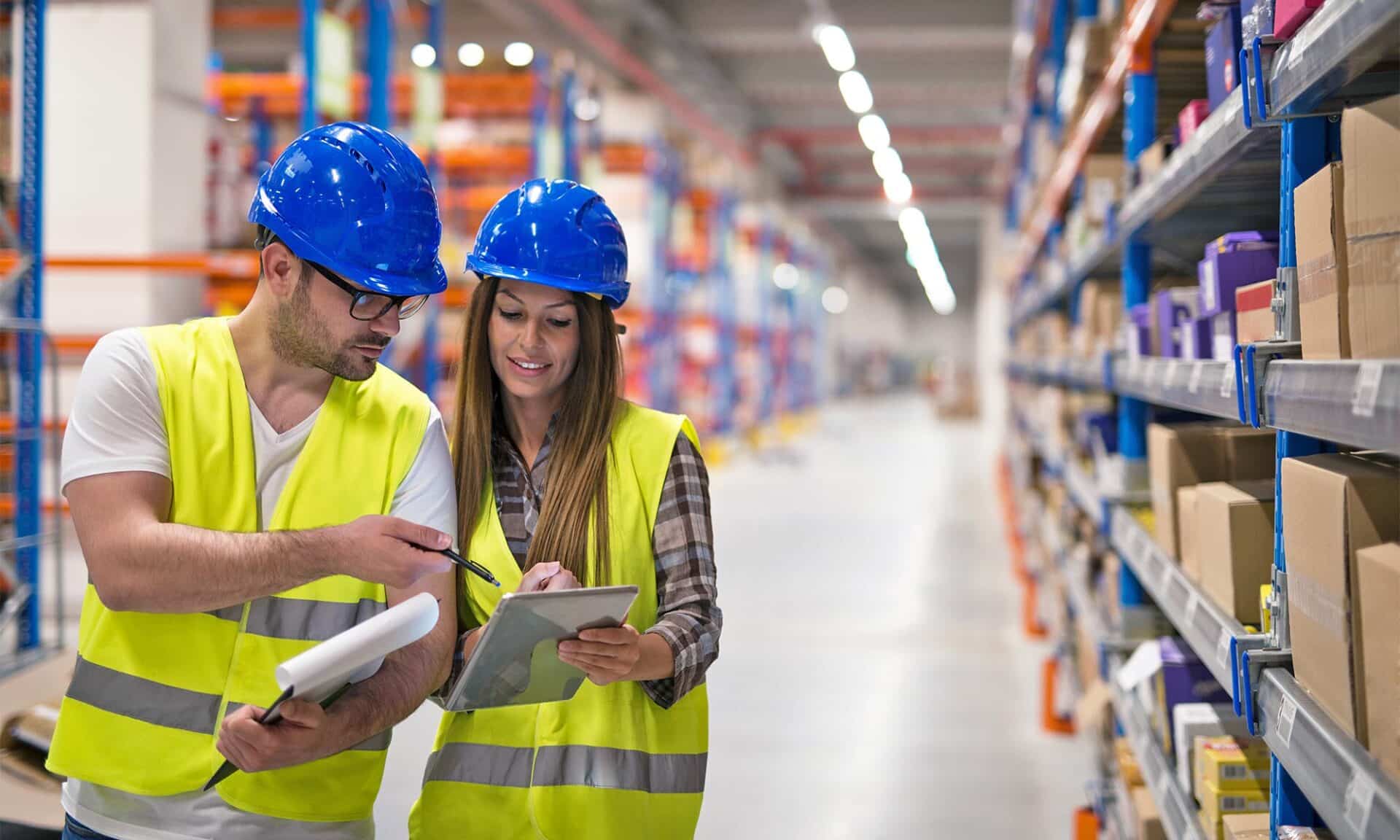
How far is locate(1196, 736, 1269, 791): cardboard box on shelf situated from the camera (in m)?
2.07

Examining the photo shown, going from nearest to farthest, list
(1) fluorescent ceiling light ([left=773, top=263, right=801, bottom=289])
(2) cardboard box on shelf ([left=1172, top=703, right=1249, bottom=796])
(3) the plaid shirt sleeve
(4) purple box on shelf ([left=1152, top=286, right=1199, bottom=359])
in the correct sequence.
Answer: (3) the plaid shirt sleeve, (2) cardboard box on shelf ([left=1172, top=703, right=1249, bottom=796]), (4) purple box on shelf ([left=1152, top=286, right=1199, bottom=359]), (1) fluorescent ceiling light ([left=773, top=263, right=801, bottom=289])

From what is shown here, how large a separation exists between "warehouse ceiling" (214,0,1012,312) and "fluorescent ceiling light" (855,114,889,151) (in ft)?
0.68

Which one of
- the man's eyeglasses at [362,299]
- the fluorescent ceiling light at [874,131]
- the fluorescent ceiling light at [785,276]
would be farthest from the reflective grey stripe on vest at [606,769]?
the fluorescent ceiling light at [785,276]

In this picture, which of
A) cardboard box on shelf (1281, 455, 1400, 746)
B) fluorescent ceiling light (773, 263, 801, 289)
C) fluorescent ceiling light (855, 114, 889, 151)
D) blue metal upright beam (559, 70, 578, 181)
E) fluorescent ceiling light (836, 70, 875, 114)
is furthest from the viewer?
fluorescent ceiling light (773, 263, 801, 289)

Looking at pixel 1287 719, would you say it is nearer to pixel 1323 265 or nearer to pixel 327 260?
pixel 1323 265

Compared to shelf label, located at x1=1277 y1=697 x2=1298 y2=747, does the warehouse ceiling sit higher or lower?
higher

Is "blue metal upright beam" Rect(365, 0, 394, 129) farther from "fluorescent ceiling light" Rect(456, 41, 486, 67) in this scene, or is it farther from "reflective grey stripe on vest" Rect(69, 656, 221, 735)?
"reflective grey stripe on vest" Rect(69, 656, 221, 735)

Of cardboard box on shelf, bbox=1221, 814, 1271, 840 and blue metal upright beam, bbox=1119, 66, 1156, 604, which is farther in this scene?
blue metal upright beam, bbox=1119, 66, 1156, 604

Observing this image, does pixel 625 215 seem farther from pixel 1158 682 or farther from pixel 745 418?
pixel 1158 682

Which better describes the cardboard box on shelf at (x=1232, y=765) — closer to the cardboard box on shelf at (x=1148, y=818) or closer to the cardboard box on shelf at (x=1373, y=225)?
the cardboard box on shelf at (x=1148, y=818)

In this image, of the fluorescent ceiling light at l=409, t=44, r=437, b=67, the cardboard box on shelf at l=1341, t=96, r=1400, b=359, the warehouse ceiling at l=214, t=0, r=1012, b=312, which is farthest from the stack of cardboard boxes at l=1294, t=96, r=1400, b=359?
the warehouse ceiling at l=214, t=0, r=1012, b=312

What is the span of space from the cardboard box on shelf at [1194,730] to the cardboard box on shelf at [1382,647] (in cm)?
100

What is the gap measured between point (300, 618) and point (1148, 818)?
1899mm

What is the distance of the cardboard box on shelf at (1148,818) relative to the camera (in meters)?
2.62
